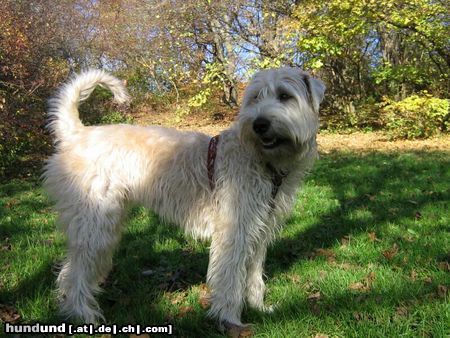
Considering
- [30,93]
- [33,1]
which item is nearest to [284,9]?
[33,1]

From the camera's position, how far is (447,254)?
173 inches

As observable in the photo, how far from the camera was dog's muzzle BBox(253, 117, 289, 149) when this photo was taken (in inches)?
129

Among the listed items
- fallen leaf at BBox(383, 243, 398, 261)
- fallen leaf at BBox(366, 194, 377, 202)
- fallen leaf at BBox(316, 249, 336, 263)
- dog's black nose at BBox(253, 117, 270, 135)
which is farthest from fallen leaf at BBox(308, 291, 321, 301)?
fallen leaf at BBox(366, 194, 377, 202)

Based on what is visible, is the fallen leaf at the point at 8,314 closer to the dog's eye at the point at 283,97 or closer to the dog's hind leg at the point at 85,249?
the dog's hind leg at the point at 85,249

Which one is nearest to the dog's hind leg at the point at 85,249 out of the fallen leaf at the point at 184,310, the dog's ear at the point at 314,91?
the fallen leaf at the point at 184,310

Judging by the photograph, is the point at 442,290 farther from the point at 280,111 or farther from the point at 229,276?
the point at 280,111

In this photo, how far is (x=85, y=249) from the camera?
3557mm

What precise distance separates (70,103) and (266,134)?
6.08ft

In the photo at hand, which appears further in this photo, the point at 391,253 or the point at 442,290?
the point at 391,253

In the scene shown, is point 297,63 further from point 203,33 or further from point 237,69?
point 203,33

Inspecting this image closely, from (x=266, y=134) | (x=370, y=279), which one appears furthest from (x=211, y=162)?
(x=370, y=279)

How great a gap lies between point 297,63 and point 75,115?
12953 mm

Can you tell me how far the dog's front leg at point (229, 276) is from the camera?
3.44m

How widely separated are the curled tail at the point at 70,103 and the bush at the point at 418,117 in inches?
480
